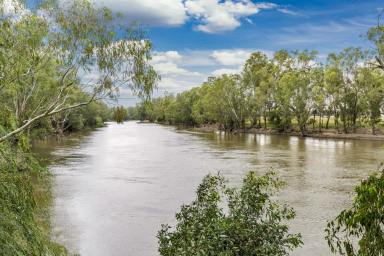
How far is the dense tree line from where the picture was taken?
80.1 meters

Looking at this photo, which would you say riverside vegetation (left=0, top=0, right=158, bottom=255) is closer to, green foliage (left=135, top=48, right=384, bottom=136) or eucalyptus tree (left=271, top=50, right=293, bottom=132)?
green foliage (left=135, top=48, right=384, bottom=136)

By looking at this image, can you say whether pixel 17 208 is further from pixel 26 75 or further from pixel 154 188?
pixel 154 188

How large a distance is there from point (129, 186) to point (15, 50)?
16.9 meters

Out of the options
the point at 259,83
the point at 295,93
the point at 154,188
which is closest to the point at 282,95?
the point at 295,93

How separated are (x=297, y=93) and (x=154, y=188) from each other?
65534 millimetres

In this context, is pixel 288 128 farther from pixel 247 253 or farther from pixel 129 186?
pixel 247 253

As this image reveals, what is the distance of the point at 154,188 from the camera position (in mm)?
31328

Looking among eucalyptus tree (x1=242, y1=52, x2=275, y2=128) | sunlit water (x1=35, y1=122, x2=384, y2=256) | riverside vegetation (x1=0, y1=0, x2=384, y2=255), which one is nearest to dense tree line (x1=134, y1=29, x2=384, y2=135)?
eucalyptus tree (x1=242, y1=52, x2=275, y2=128)

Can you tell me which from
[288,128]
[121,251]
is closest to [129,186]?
[121,251]

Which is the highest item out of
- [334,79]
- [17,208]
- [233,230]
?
[334,79]

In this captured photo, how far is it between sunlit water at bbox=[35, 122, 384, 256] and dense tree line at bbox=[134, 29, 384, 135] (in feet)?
92.9

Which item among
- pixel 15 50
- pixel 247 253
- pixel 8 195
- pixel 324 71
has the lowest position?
pixel 247 253

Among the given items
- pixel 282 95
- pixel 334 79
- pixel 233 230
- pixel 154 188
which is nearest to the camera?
pixel 233 230

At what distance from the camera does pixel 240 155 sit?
173ft
